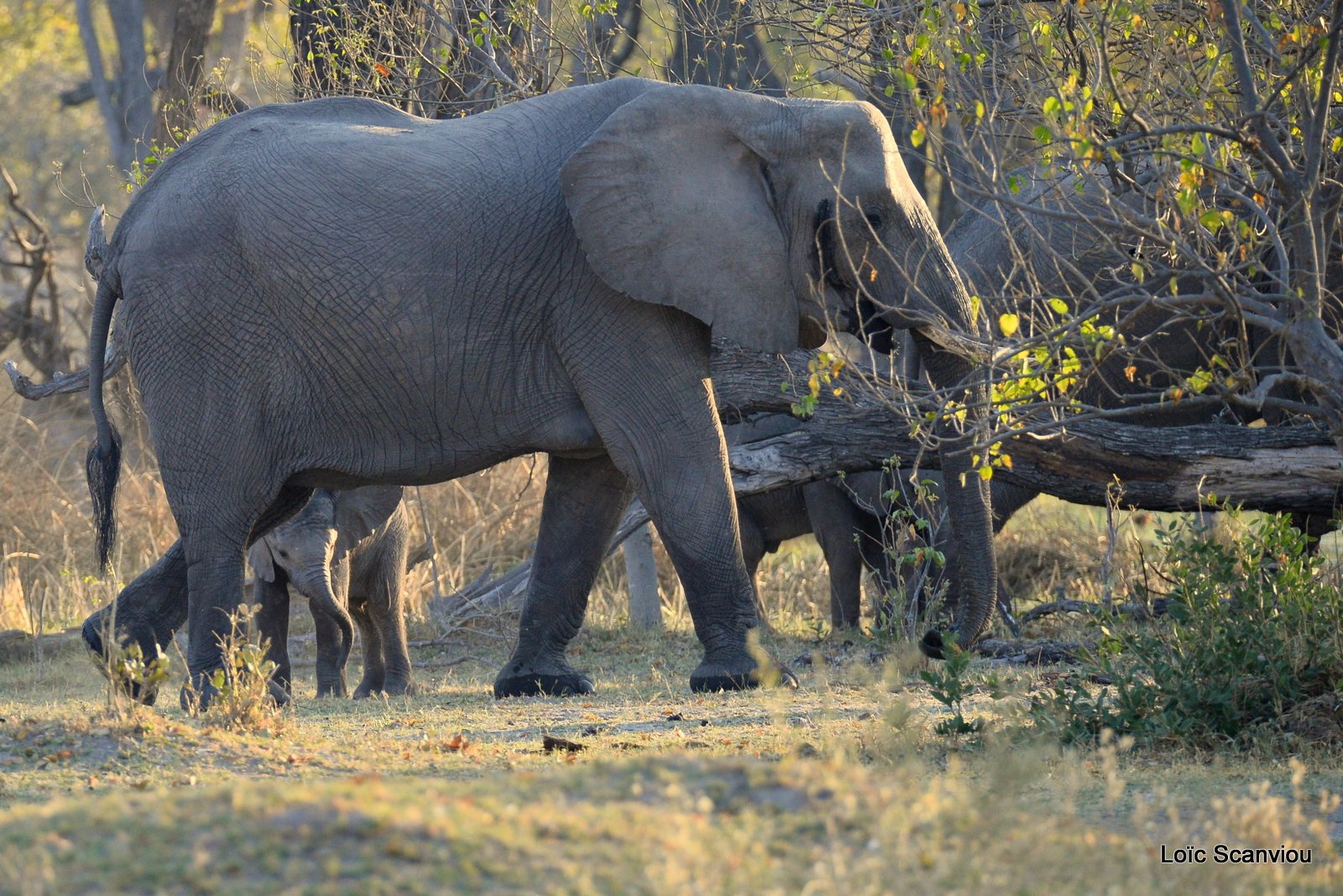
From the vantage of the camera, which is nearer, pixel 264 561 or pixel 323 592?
pixel 323 592

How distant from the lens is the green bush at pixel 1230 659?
20.9ft

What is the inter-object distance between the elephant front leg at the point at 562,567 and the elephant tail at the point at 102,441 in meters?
2.02

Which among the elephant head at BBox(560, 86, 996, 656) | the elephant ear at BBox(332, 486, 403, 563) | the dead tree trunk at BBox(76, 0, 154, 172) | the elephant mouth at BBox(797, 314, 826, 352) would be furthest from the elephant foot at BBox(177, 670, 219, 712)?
the dead tree trunk at BBox(76, 0, 154, 172)

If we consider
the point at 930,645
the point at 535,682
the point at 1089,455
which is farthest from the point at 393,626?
the point at 1089,455

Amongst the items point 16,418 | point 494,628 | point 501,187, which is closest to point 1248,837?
point 501,187

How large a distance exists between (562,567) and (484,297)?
1.57 metres

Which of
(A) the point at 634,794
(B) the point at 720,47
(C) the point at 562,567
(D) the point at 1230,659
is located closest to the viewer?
(A) the point at 634,794

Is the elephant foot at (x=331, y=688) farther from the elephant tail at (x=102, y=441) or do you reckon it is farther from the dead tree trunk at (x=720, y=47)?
the dead tree trunk at (x=720, y=47)

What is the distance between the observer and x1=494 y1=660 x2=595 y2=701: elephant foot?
8.84 m

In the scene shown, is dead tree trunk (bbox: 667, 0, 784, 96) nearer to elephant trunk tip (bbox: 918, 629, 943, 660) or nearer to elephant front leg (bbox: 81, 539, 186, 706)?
elephant trunk tip (bbox: 918, 629, 943, 660)

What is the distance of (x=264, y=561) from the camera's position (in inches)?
390

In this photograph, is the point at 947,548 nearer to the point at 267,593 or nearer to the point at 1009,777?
the point at 267,593

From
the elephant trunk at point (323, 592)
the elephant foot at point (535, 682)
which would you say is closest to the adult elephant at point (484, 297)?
the elephant foot at point (535, 682)

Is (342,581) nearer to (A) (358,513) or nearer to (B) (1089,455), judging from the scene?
(A) (358,513)
